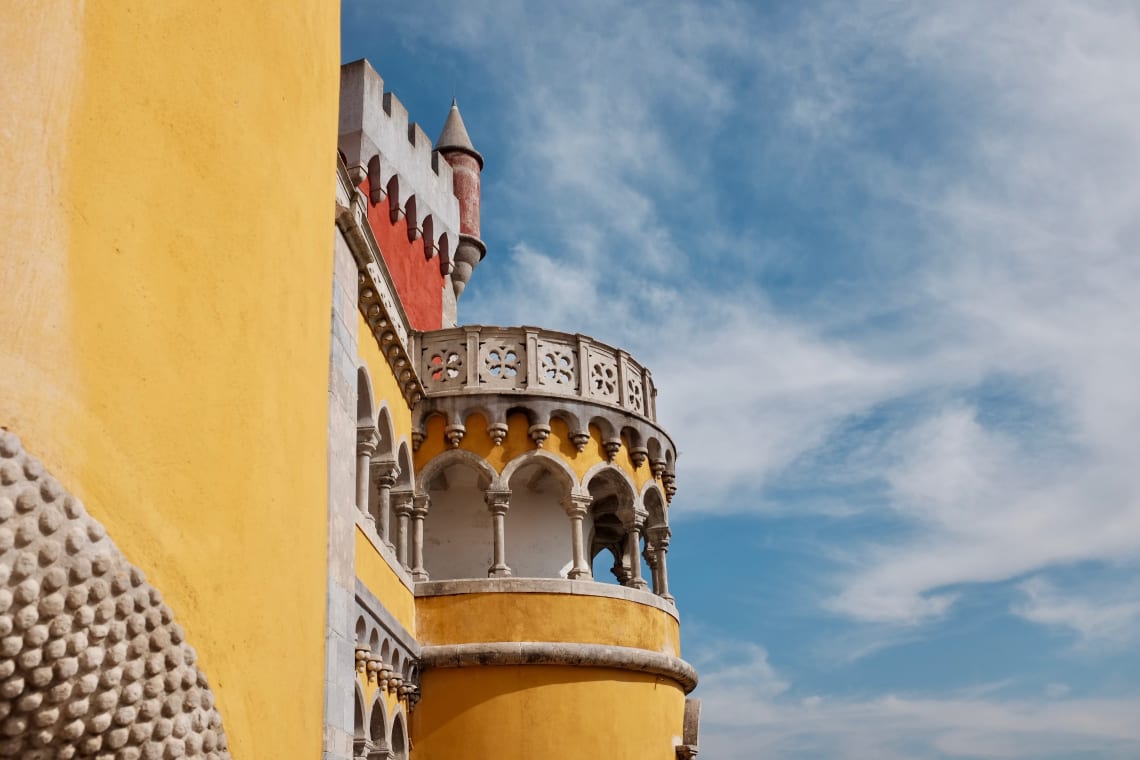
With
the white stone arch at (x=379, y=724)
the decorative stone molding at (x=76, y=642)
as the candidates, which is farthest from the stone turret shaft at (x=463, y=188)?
the decorative stone molding at (x=76, y=642)

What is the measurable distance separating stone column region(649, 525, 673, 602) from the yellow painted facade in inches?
257

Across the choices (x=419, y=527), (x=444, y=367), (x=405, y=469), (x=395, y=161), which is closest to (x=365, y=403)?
(x=405, y=469)

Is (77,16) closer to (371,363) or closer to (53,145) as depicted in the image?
(53,145)

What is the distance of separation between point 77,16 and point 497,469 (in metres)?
9.56

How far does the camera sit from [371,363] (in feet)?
40.0

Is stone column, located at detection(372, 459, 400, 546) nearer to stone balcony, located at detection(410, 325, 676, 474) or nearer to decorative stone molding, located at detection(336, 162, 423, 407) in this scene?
decorative stone molding, located at detection(336, 162, 423, 407)

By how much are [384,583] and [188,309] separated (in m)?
6.59

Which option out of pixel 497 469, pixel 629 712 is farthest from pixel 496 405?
pixel 629 712

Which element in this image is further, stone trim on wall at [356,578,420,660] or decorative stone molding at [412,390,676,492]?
decorative stone molding at [412,390,676,492]

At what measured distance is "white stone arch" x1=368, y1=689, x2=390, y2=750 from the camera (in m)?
11.9

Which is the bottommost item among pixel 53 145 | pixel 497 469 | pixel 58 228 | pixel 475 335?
pixel 58 228

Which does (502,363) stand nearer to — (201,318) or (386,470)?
(386,470)

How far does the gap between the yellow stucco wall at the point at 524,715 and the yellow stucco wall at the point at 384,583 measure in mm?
804

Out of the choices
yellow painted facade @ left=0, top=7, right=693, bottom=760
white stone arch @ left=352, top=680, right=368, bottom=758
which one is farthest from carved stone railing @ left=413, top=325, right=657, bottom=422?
yellow painted facade @ left=0, top=7, right=693, bottom=760
